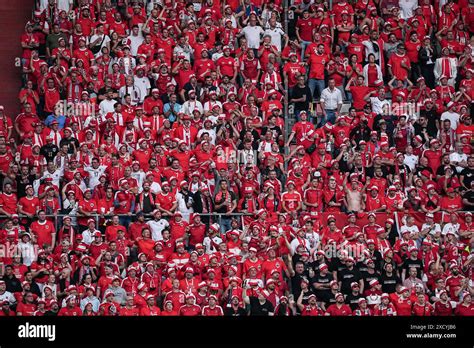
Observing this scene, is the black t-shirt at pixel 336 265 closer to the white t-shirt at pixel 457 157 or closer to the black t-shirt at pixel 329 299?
the black t-shirt at pixel 329 299

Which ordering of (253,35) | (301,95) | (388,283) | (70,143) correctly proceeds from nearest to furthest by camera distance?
(388,283), (70,143), (301,95), (253,35)

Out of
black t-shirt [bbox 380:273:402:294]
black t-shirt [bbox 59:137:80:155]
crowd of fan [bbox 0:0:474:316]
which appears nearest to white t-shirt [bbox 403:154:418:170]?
crowd of fan [bbox 0:0:474:316]

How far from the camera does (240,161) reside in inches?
952

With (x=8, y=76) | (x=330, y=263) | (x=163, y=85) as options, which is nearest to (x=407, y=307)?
(x=330, y=263)

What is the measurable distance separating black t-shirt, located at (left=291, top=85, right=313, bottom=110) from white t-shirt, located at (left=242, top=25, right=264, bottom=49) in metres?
1.28

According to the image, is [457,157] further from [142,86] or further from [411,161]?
[142,86]

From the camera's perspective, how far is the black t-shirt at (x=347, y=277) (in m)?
22.3

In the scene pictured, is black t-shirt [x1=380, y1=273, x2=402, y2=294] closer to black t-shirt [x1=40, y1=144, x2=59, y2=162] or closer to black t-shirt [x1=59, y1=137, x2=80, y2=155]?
black t-shirt [x1=59, y1=137, x2=80, y2=155]

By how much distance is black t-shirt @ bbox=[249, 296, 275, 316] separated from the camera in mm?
21781

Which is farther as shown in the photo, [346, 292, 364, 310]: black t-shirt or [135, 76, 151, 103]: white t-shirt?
[135, 76, 151, 103]: white t-shirt

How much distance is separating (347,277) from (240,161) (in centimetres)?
320

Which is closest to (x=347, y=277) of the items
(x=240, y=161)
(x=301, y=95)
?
(x=240, y=161)
